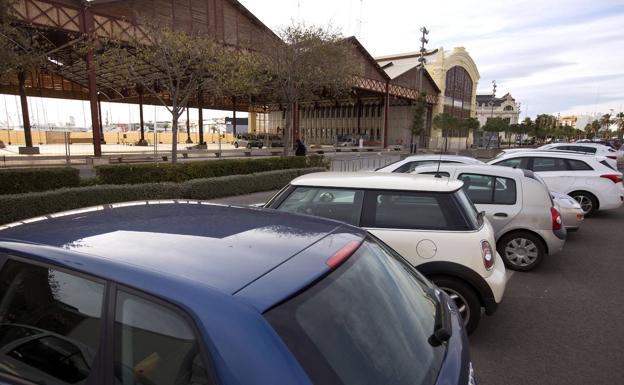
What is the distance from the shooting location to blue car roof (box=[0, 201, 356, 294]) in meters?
1.48

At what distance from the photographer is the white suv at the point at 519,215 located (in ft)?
18.6

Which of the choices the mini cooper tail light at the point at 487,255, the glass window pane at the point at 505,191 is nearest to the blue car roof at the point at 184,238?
the mini cooper tail light at the point at 487,255

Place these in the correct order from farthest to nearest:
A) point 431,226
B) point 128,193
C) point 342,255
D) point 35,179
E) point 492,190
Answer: point 128,193, point 35,179, point 492,190, point 431,226, point 342,255

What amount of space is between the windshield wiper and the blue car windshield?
2 centimetres

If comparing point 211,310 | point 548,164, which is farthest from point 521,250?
point 211,310

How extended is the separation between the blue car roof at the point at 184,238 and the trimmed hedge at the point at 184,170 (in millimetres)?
9233

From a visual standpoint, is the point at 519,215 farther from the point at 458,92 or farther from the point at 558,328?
the point at 458,92

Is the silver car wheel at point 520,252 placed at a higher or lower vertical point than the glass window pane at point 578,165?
lower

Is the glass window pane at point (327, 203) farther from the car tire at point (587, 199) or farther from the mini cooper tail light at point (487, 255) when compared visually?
the car tire at point (587, 199)

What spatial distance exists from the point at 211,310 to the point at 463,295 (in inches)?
120

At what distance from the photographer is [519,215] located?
5727mm

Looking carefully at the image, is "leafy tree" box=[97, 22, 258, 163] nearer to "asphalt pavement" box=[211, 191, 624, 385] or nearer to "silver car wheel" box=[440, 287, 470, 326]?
"asphalt pavement" box=[211, 191, 624, 385]

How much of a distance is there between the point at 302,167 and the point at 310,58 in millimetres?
5283

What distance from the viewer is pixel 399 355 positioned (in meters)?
1.57
